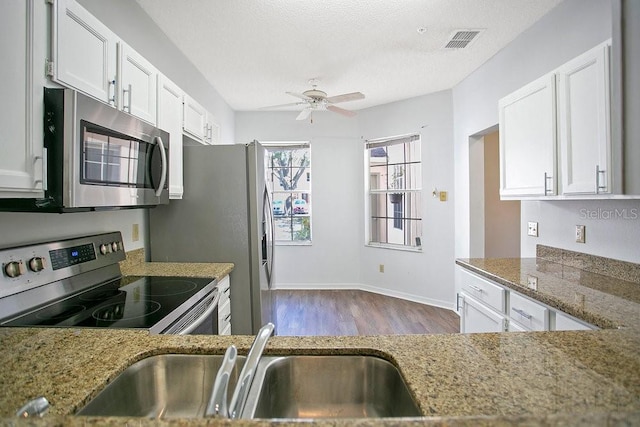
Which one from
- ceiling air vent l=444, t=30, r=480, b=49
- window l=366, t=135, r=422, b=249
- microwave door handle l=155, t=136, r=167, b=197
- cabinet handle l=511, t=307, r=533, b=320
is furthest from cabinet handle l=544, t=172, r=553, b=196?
window l=366, t=135, r=422, b=249

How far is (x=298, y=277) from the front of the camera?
5082mm

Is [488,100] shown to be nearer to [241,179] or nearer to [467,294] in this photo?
[467,294]

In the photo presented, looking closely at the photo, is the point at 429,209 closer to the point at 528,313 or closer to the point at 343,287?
the point at 343,287

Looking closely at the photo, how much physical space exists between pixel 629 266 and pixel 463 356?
1.67 meters

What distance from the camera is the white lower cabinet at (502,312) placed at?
1.54 meters

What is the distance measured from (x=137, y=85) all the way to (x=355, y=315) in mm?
3166

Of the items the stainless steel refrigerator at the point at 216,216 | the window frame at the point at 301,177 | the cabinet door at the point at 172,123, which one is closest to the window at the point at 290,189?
the window frame at the point at 301,177

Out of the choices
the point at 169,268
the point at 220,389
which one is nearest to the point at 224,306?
the point at 169,268

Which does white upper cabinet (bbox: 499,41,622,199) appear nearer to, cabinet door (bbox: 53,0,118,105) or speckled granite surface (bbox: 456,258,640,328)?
speckled granite surface (bbox: 456,258,640,328)

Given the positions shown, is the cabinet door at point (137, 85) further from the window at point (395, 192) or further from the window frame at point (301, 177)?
the window at point (395, 192)

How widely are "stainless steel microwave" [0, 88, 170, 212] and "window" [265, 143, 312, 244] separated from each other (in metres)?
3.20

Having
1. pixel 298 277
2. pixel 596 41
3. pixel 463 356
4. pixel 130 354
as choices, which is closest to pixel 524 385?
pixel 463 356

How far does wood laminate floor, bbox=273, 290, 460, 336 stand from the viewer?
3.45 metres

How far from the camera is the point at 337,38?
2.81m
